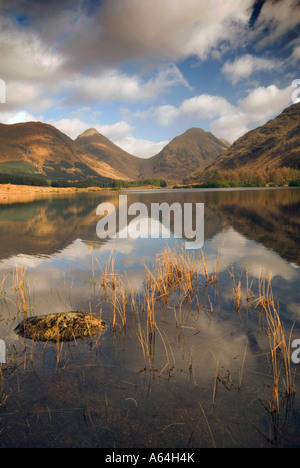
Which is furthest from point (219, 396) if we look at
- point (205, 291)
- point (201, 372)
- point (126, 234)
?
point (126, 234)

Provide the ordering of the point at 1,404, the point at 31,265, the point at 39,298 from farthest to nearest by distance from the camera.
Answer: the point at 31,265 < the point at 39,298 < the point at 1,404

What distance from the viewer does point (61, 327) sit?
7.66 meters

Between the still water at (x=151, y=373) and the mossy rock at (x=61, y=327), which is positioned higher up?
the mossy rock at (x=61, y=327)

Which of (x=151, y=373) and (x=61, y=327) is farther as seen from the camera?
(x=61, y=327)

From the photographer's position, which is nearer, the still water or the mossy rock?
the still water

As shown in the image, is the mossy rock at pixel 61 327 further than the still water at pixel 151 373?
Yes

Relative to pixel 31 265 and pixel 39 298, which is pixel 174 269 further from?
pixel 31 265

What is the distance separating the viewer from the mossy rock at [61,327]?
7434mm

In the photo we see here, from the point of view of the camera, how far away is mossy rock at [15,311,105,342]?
7.43m

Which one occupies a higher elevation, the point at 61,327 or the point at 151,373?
the point at 61,327
